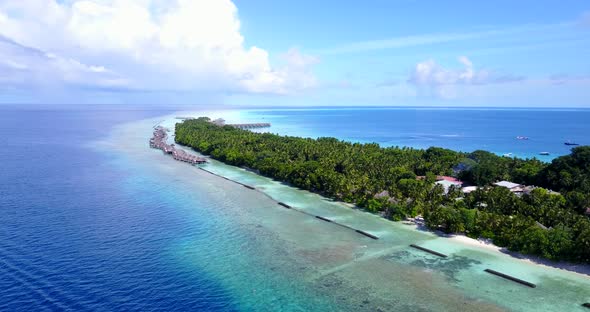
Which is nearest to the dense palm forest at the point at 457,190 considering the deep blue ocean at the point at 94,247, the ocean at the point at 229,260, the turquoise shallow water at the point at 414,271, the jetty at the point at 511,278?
the ocean at the point at 229,260

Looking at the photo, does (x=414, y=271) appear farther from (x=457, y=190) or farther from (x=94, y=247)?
(x=94, y=247)

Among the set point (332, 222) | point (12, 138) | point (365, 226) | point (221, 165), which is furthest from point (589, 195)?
point (12, 138)

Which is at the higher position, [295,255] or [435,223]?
[435,223]

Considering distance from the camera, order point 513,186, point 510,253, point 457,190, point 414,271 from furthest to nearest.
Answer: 1. point 513,186
2. point 457,190
3. point 510,253
4. point 414,271

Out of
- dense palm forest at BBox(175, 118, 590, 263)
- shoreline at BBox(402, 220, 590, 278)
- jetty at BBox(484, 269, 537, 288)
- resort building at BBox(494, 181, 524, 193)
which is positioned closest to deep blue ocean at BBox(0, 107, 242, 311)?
dense palm forest at BBox(175, 118, 590, 263)

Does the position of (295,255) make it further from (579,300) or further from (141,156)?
(141,156)

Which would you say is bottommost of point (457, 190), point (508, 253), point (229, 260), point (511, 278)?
point (229, 260)

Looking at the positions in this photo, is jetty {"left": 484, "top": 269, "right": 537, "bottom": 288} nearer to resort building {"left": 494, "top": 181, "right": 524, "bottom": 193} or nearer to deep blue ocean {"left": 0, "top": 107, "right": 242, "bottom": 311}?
deep blue ocean {"left": 0, "top": 107, "right": 242, "bottom": 311}

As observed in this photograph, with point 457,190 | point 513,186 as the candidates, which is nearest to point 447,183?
point 457,190
